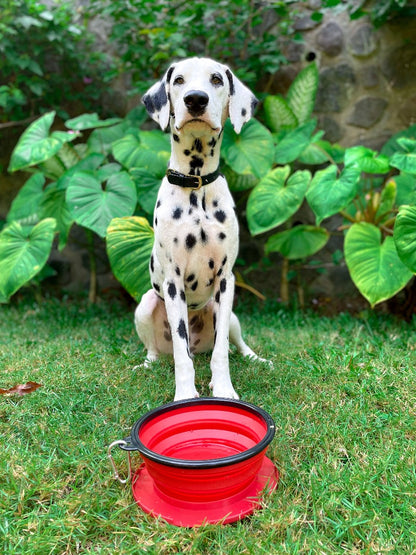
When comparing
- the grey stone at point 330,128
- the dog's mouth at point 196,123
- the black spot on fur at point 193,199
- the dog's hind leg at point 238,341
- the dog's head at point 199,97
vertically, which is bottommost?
the dog's hind leg at point 238,341

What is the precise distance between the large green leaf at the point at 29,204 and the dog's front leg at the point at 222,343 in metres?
2.07

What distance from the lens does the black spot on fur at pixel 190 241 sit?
193cm

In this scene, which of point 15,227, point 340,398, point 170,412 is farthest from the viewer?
point 15,227

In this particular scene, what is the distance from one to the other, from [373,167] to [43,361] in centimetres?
212

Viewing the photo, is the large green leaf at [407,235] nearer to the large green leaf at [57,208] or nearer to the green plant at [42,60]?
the large green leaf at [57,208]

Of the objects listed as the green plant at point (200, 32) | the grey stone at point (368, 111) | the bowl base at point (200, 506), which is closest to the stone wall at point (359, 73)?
the grey stone at point (368, 111)

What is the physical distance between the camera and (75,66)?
4121 millimetres

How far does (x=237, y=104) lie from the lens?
1.96 meters

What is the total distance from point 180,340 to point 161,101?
0.96 metres

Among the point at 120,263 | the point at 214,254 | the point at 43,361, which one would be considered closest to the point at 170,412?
the point at 214,254

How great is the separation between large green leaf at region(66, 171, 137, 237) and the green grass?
2.44 feet

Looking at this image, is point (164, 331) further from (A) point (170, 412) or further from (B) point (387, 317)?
(B) point (387, 317)

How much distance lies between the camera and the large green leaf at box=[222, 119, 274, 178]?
10.6ft

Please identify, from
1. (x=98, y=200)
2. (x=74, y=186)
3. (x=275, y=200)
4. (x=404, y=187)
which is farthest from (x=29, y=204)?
(x=404, y=187)
